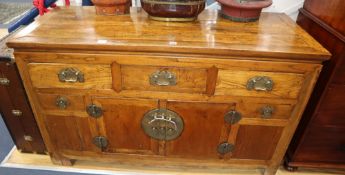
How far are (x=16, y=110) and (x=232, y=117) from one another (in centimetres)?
98

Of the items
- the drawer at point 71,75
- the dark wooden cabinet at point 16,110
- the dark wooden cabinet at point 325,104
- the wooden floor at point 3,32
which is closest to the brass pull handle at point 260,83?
the dark wooden cabinet at point 325,104

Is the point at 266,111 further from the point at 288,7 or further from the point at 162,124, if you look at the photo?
the point at 288,7

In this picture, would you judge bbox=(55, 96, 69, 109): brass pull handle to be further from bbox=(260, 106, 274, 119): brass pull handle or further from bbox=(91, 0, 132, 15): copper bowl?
bbox=(260, 106, 274, 119): brass pull handle

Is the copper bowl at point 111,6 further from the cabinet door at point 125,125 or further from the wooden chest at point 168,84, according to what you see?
the cabinet door at point 125,125

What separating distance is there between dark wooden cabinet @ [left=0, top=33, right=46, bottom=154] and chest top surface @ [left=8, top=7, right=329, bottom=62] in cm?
22

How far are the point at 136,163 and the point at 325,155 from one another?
94 centimetres

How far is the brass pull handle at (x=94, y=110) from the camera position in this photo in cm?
97

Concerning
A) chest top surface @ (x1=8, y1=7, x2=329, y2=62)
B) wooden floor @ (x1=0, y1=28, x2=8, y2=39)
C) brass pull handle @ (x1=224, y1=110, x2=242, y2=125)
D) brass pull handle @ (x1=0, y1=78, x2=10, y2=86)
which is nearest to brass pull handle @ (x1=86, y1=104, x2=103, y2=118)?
chest top surface @ (x1=8, y1=7, x2=329, y2=62)

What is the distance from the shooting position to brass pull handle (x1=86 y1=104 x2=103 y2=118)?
974 mm

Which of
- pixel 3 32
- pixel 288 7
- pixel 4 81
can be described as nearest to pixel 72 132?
pixel 4 81

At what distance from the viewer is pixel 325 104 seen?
101cm

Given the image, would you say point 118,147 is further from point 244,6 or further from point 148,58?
point 244,6

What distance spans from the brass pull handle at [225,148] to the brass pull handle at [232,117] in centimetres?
14

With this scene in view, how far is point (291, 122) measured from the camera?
3.24ft
